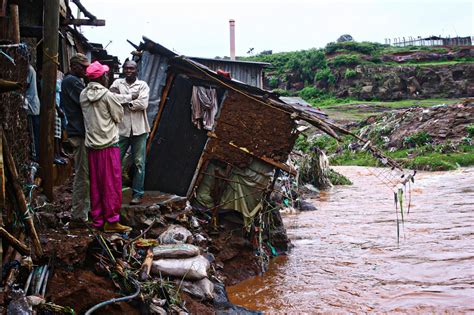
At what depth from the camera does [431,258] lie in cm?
749

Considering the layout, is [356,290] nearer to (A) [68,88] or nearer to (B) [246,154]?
(B) [246,154]

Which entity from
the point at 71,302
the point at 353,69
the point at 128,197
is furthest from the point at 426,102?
the point at 71,302

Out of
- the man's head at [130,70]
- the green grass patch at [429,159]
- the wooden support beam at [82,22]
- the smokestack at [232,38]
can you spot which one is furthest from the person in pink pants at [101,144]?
the green grass patch at [429,159]

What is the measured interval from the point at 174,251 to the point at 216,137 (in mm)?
2476

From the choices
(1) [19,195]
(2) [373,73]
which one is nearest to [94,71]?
(1) [19,195]

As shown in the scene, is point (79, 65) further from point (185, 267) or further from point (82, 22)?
point (82, 22)

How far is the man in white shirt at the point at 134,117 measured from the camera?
20.2ft

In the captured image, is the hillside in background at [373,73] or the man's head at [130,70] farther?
the hillside in background at [373,73]

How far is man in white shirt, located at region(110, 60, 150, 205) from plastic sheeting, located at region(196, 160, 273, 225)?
1.30 meters

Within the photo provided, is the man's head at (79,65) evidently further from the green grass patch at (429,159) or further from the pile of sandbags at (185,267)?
the green grass patch at (429,159)

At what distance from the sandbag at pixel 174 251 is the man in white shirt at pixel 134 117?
119cm

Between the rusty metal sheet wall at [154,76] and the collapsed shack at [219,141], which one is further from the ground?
the rusty metal sheet wall at [154,76]

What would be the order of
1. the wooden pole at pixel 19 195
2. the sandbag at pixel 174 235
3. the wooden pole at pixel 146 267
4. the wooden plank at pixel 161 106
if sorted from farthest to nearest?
the wooden plank at pixel 161 106, the sandbag at pixel 174 235, the wooden pole at pixel 146 267, the wooden pole at pixel 19 195

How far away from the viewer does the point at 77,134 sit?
506 centimetres
